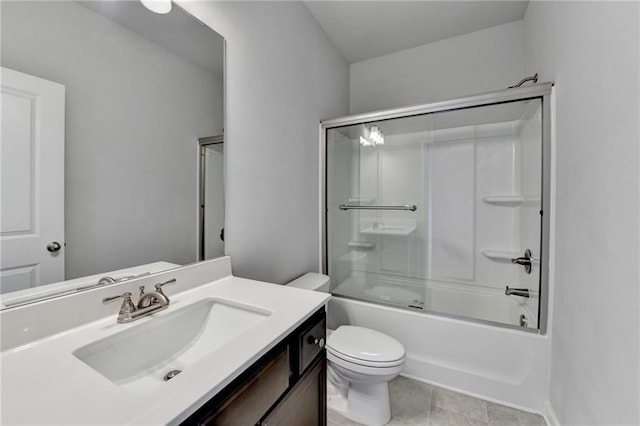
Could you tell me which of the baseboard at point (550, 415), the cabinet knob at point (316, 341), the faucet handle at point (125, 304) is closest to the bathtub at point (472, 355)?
the baseboard at point (550, 415)

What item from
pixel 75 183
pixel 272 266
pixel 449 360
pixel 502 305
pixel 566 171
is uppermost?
pixel 566 171

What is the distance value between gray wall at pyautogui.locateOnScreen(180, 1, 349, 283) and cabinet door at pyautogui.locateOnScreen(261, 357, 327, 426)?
2.09 ft

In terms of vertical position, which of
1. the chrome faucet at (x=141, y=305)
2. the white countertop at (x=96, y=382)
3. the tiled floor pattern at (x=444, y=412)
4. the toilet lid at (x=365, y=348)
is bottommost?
the tiled floor pattern at (x=444, y=412)

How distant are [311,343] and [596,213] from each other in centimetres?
113

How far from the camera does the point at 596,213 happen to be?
970mm

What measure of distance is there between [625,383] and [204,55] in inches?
75.1

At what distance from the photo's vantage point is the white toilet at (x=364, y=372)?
131cm

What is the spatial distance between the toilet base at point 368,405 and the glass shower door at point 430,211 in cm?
63

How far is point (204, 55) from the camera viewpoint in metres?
1.18

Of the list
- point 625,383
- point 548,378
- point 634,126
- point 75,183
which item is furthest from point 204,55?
point 548,378

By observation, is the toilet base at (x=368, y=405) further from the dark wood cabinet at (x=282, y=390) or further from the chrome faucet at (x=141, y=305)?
the chrome faucet at (x=141, y=305)

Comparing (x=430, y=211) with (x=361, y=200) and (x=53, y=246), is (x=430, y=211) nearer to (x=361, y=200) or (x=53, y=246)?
(x=361, y=200)

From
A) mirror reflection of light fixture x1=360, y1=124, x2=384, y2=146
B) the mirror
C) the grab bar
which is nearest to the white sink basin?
the mirror

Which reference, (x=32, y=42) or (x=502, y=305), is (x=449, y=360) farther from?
(x=32, y=42)
